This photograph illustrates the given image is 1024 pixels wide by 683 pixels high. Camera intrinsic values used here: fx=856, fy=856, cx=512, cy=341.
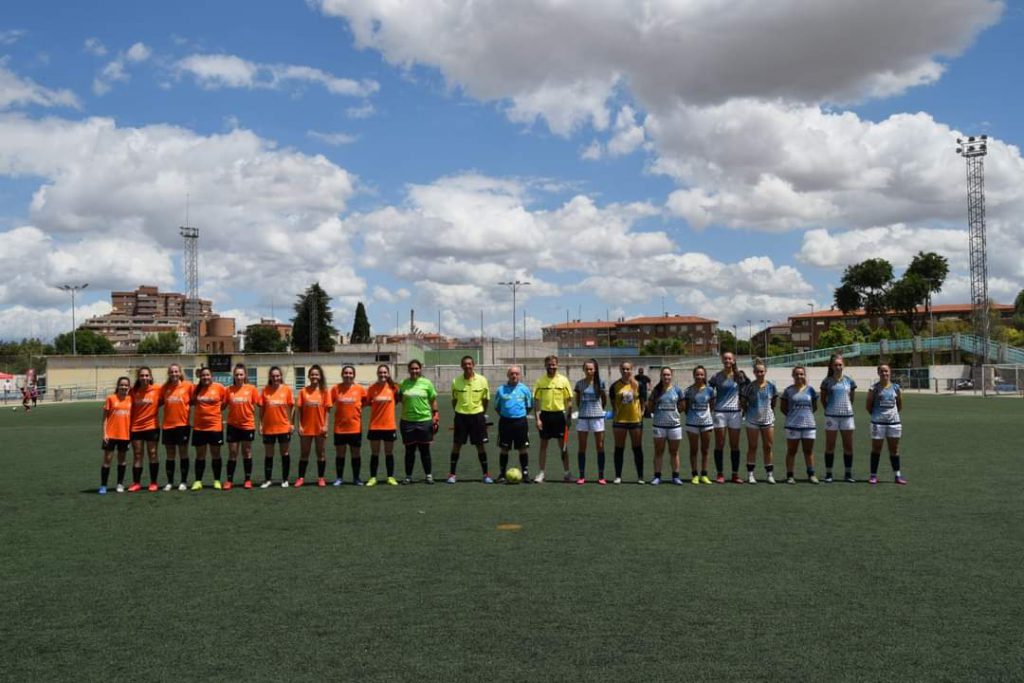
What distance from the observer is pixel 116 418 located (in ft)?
35.8

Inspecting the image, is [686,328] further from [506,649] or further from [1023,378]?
[506,649]

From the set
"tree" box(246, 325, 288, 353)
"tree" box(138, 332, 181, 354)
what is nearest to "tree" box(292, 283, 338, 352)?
"tree" box(246, 325, 288, 353)

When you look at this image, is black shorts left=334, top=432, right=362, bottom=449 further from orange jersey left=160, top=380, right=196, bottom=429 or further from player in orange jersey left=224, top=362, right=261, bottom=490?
orange jersey left=160, top=380, right=196, bottom=429

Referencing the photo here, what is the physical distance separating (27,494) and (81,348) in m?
129

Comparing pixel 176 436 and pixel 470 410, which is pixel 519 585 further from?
pixel 176 436

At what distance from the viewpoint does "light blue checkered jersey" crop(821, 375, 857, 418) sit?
11.5 metres

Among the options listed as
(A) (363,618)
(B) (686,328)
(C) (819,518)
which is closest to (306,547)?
(A) (363,618)

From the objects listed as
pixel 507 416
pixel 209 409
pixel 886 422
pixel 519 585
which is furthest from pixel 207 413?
pixel 886 422

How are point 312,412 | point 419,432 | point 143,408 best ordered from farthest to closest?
point 419,432 < point 312,412 < point 143,408

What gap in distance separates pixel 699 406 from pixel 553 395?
1.98 m

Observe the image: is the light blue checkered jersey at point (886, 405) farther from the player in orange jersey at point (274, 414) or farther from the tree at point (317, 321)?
the tree at point (317, 321)

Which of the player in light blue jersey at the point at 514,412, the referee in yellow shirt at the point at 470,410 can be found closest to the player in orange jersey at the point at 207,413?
the referee in yellow shirt at the point at 470,410

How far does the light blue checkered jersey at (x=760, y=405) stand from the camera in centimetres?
1151

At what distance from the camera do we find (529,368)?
59.8m
